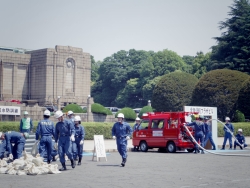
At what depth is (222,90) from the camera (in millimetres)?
48531

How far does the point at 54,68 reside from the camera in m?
66.2

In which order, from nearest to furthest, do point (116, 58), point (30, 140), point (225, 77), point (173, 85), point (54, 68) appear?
1. point (30, 140)
2. point (225, 77)
3. point (173, 85)
4. point (54, 68)
5. point (116, 58)

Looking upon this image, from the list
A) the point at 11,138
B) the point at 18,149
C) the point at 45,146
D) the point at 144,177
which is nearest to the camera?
the point at 144,177

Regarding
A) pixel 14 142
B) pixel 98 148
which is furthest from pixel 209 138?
pixel 14 142

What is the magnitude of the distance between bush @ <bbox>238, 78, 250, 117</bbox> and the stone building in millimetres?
27306

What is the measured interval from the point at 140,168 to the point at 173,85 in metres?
41.4

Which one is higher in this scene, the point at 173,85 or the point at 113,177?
the point at 173,85

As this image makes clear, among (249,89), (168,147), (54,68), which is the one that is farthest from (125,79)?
(168,147)

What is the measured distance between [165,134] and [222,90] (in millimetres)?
→ 25558

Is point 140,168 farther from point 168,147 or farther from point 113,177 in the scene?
point 168,147

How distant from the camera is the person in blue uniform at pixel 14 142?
16.1 m

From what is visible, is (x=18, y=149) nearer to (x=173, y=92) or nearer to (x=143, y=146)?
(x=143, y=146)

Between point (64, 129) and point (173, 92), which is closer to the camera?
point (64, 129)

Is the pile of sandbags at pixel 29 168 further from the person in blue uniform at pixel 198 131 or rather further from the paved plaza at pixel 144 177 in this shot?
the person in blue uniform at pixel 198 131
